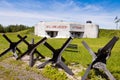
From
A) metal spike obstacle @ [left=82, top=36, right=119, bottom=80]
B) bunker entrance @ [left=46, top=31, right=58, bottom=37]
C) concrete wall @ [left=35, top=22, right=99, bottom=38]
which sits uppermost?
metal spike obstacle @ [left=82, top=36, right=119, bottom=80]

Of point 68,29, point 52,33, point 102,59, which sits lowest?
point 52,33

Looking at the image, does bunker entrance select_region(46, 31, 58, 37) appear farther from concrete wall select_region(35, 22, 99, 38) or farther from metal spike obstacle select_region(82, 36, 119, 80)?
metal spike obstacle select_region(82, 36, 119, 80)

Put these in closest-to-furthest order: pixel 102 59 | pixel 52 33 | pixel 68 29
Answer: pixel 102 59 < pixel 68 29 < pixel 52 33

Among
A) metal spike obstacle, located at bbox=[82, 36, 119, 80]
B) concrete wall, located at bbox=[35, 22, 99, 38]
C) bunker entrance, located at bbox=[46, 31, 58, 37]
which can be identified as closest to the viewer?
metal spike obstacle, located at bbox=[82, 36, 119, 80]

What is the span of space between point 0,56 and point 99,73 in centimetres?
755

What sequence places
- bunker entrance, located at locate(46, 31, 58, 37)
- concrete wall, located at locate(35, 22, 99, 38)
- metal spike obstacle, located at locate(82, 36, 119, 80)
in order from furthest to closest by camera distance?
bunker entrance, located at locate(46, 31, 58, 37), concrete wall, located at locate(35, 22, 99, 38), metal spike obstacle, located at locate(82, 36, 119, 80)

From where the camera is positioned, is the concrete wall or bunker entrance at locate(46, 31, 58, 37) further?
bunker entrance at locate(46, 31, 58, 37)

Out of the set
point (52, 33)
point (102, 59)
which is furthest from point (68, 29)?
point (102, 59)

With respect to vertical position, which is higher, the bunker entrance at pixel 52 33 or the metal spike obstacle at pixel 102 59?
the metal spike obstacle at pixel 102 59

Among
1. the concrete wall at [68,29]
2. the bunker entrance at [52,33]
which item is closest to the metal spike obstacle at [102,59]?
the concrete wall at [68,29]

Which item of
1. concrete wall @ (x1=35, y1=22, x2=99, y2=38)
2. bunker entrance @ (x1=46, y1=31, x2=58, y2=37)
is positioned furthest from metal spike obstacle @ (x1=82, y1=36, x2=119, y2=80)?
bunker entrance @ (x1=46, y1=31, x2=58, y2=37)

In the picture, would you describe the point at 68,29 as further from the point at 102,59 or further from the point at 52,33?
the point at 102,59

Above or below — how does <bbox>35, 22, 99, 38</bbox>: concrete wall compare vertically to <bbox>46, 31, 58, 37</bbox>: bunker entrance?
above

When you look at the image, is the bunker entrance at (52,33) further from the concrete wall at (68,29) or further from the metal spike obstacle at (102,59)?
the metal spike obstacle at (102,59)
